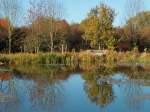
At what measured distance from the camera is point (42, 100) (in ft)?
33.8

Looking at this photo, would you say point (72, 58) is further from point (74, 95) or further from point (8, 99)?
point (8, 99)

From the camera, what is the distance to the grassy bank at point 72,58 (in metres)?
25.1

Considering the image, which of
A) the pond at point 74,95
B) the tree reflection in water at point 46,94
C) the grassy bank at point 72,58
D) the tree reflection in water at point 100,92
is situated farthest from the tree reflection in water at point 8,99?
the grassy bank at point 72,58

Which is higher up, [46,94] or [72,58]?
[72,58]

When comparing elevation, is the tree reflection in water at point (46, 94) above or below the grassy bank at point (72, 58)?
below

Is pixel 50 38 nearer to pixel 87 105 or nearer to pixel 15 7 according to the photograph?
pixel 15 7

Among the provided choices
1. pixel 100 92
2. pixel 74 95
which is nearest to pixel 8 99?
pixel 74 95

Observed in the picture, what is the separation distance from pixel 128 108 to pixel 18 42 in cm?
2539

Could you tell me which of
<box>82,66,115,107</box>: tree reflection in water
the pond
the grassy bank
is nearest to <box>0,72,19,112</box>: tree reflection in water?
the pond

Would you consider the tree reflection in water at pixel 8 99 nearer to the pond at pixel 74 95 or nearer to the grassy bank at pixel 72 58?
the pond at pixel 74 95

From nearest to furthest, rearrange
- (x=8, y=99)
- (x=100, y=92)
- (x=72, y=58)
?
(x=8, y=99), (x=100, y=92), (x=72, y=58)

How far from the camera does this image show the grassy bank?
2509 cm

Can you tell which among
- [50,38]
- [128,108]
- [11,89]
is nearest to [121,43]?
[50,38]

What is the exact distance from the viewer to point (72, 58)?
2597 centimetres
